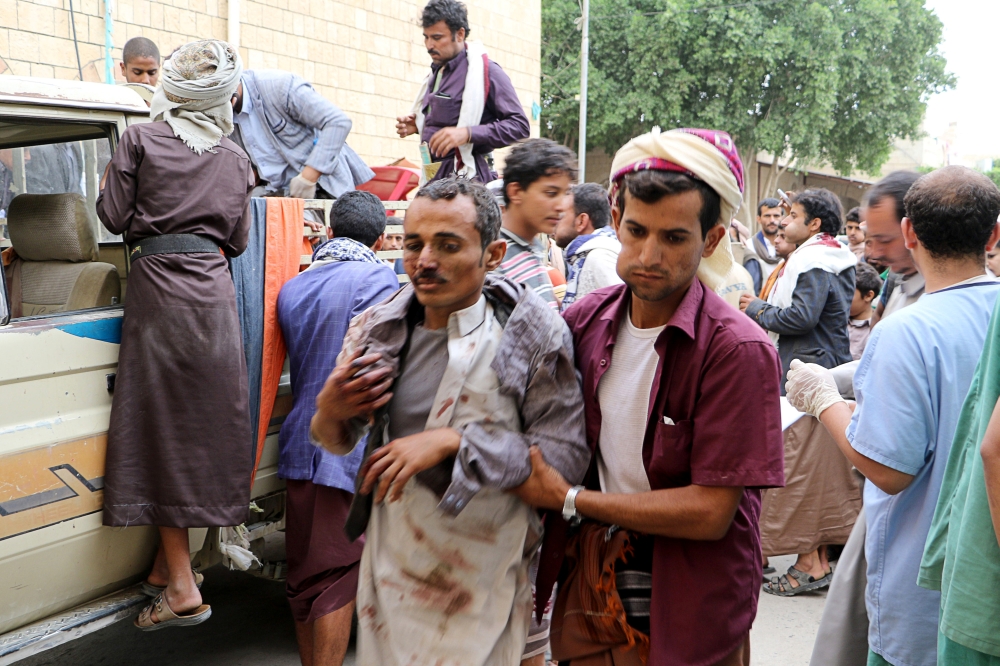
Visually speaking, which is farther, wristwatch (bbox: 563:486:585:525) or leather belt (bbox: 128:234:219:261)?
leather belt (bbox: 128:234:219:261)

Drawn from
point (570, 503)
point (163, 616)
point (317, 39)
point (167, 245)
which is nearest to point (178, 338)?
point (167, 245)

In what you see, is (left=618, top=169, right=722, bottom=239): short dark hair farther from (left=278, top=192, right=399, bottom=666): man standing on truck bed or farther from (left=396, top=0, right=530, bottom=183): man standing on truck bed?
(left=396, top=0, right=530, bottom=183): man standing on truck bed

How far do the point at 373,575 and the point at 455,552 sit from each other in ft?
0.74

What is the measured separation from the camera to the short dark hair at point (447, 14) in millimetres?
4438

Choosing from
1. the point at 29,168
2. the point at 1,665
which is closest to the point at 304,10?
the point at 29,168

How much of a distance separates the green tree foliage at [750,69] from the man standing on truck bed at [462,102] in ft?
64.6

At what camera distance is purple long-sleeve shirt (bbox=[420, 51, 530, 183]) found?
14.9ft

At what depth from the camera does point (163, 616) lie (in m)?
3.19

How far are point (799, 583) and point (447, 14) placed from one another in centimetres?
363

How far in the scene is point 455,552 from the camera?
187 centimetres

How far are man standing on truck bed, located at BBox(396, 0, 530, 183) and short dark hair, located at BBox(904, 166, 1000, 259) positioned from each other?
2.53 m

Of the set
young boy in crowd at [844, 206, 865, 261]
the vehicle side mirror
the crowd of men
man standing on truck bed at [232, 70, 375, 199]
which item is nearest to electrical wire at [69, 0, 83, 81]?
man standing on truck bed at [232, 70, 375, 199]

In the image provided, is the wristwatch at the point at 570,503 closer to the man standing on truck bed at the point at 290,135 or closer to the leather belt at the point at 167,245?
the leather belt at the point at 167,245

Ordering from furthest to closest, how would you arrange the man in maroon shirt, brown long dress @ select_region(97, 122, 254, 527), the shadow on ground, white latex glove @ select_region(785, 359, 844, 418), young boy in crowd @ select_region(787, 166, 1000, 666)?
the shadow on ground, brown long dress @ select_region(97, 122, 254, 527), white latex glove @ select_region(785, 359, 844, 418), young boy in crowd @ select_region(787, 166, 1000, 666), the man in maroon shirt
